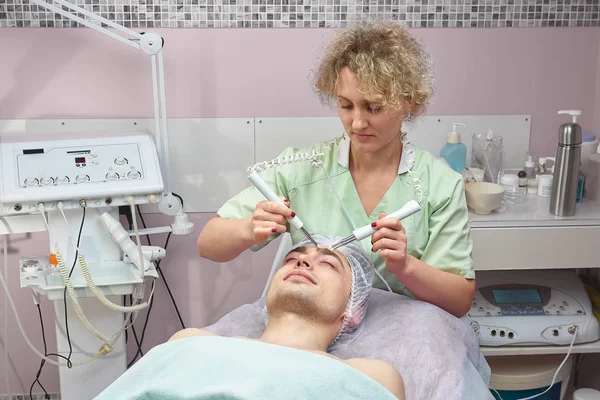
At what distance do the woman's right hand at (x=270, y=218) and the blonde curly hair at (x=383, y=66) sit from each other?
0.31m

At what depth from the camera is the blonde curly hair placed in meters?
1.71

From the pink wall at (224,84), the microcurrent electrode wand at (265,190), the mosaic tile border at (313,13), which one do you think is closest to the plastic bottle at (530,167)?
the pink wall at (224,84)

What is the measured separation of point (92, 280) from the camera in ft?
6.76

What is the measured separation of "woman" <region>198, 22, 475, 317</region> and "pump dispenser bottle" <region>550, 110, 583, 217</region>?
449 millimetres

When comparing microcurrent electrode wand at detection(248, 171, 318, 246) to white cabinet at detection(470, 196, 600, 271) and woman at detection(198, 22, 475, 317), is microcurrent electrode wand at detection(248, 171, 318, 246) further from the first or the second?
white cabinet at detection(470, 196, 600, 271)

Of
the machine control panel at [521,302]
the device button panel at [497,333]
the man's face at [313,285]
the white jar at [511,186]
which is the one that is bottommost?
the device button panel at [497,333]

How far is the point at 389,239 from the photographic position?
1.65 metres

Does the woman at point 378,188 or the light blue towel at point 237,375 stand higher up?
the woman at point 378,188

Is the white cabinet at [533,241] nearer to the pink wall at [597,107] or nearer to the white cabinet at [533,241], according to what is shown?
the white cabinet at [533,241]

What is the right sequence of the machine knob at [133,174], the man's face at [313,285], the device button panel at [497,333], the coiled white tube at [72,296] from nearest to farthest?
the man's face at [313,285] < the coiled white tube at [72,296] < the machine knob at [133,174] < the device button panel at [497,333]

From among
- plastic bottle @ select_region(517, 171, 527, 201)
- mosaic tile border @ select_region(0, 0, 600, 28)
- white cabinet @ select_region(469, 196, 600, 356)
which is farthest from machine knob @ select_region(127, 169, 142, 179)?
plastic bottle @ select_region(517, 171, 527, 201)

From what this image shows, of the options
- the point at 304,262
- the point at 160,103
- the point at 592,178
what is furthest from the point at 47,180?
the point at 592,178

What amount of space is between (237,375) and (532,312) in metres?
1.23

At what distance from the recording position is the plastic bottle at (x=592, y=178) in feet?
7.71
